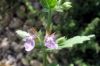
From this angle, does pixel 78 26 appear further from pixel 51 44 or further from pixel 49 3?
pixel 51 44

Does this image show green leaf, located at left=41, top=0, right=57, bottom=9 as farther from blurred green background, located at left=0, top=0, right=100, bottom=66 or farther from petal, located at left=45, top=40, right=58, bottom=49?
blurred green background, located at left=0, top=0, right=100, bottom=66

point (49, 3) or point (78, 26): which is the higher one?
point (78, 26)

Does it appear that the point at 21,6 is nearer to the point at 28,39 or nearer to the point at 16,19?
the point at 16,19

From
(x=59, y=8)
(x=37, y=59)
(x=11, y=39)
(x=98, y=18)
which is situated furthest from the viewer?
(x=11, y=39)

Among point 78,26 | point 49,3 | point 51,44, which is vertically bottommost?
point 51,44

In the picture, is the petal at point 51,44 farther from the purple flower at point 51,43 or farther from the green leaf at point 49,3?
the green leaf at point 49,3

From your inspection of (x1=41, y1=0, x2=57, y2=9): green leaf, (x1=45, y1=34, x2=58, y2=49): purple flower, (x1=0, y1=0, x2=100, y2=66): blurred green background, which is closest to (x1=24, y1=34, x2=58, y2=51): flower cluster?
(x1=45, y1=34, x2=58, y2=49): purple flower

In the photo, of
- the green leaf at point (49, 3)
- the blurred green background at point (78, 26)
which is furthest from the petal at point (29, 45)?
the blurred green background at point (78, 26)

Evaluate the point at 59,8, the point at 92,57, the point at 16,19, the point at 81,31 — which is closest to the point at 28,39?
the point at 59,8

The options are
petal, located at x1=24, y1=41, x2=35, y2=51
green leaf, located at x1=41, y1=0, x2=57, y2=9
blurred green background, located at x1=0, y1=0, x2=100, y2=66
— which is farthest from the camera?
blurred green background, located at x1=0, y1=0, x2=100, y2=66

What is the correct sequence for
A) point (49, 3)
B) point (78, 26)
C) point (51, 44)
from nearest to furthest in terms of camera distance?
point (51, 44), point (49, 3), point (78, 26)

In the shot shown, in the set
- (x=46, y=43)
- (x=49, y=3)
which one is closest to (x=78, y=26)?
(x=49, y=3)
